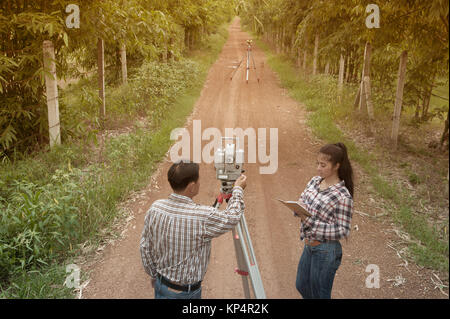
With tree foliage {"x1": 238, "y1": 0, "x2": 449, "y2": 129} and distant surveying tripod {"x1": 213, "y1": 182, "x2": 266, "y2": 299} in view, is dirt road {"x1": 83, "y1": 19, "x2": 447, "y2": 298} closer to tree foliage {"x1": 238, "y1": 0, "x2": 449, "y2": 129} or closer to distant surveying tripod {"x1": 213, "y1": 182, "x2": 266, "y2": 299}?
distant surveying tripod {"x1": 213, "y1": 182, "x2": 266, "y2": 299}

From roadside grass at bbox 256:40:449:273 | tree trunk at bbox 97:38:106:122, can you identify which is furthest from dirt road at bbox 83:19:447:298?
tree trunk at bbox 97:38:106:122

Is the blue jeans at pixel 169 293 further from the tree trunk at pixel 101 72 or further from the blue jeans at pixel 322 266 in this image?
the tree trunk at pixel 101 72

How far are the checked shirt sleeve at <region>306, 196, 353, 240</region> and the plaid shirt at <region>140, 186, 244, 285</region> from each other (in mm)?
786

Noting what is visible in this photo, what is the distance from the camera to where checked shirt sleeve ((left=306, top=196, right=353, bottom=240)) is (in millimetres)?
2834

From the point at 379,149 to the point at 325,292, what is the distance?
247 inches

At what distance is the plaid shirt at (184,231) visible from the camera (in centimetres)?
243

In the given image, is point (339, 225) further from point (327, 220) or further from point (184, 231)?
point (184, 231)

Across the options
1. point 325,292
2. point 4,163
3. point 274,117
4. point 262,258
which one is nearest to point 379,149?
point 274,117

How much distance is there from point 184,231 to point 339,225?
1264 millimetres

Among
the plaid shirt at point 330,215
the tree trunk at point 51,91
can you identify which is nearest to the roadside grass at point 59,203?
the tree trunk at point 51,91

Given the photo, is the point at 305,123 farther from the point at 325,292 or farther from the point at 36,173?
the point at 325,292

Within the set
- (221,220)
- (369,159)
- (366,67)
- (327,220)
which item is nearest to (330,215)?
(327,220)

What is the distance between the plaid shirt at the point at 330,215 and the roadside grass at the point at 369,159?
62.0 inches

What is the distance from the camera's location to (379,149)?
841cm
